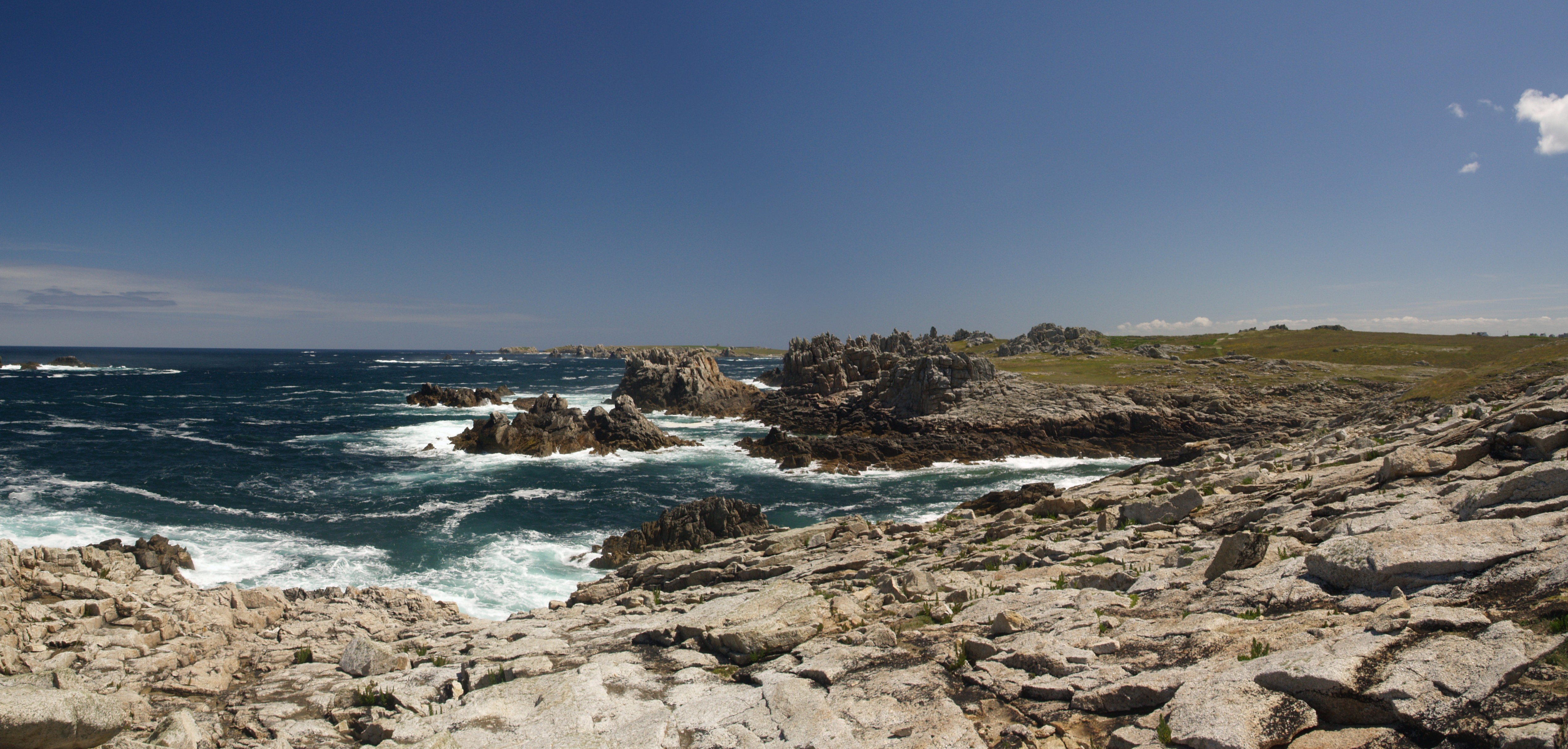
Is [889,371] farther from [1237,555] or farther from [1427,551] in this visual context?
[1427,551]

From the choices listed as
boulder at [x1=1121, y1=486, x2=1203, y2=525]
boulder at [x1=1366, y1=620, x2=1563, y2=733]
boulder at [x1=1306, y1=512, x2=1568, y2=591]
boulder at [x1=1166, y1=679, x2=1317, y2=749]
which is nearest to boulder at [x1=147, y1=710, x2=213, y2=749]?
boulder at [x1=1166, y1=679, x2=1317, y2=749]

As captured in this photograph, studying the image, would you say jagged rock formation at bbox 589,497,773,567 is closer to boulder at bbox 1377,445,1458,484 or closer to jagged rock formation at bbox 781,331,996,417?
boulder at bbox 1377,445,1458,484

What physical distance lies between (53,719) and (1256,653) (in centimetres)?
1150

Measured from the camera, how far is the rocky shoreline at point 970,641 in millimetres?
5543

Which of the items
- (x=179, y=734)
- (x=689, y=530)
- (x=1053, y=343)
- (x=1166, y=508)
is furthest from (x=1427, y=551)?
(x=1053, y=343)

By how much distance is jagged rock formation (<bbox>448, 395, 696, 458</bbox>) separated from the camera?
46.7 metres

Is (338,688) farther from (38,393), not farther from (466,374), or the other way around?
(466,374)

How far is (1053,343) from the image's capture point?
111312 millimetres

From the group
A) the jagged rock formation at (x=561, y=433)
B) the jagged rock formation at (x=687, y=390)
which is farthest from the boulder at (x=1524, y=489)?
the jagged rock formation at (x=687, y=390)

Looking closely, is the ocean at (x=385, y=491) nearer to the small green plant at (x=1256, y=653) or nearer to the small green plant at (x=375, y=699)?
the small green plant at (x=375, y=699)

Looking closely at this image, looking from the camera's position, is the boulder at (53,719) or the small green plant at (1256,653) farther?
the small green plant at (1256,653)

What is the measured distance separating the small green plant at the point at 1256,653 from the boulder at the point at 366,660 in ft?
37.6

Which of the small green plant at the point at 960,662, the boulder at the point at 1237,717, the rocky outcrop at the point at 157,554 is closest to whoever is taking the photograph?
the boulder at the point at 1237,717

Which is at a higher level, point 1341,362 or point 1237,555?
point 1341,362
